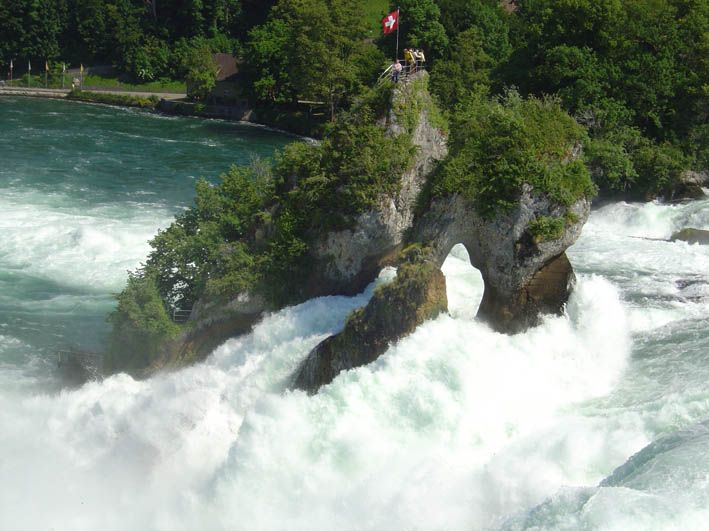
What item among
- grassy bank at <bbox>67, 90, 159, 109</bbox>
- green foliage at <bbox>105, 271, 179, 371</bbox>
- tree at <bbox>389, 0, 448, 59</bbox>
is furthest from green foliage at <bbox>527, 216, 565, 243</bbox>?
grassy bank at <bbox>67, 90, 159, 109</bbox>

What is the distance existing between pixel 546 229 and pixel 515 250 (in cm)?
90

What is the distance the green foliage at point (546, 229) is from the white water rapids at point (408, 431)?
2.17 metres

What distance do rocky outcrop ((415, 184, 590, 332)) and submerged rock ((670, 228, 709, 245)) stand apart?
11.1m

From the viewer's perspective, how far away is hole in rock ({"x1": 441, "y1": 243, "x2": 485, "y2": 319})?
24.2m

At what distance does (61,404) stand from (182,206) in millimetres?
19531

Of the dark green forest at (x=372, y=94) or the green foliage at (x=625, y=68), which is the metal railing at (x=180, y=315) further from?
the green foliage at (x=625, y=68)

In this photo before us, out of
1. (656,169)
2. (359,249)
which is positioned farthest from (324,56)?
(359,249)

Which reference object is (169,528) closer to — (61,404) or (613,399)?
(61,404)

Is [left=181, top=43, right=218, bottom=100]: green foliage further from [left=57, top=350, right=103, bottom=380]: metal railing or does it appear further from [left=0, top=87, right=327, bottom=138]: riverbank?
[left=57, top=350, right=103, bottom=380]: metal railing

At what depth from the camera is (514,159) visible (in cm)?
2242

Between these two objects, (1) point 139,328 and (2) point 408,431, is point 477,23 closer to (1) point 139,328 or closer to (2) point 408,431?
(1) point 139,328

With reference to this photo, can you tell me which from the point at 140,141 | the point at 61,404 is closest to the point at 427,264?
the point at 61,404

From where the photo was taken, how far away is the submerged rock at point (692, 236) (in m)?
32.6

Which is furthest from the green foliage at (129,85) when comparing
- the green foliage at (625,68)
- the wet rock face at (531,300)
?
the wet rock face at (531,300)
